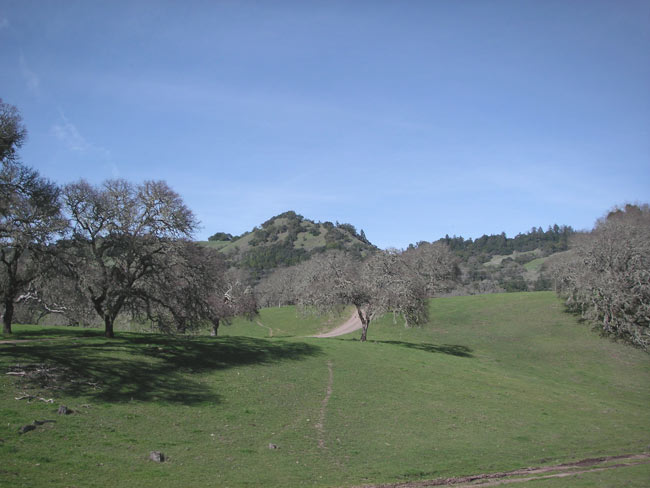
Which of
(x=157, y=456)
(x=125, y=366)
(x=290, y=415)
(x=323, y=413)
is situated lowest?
(x=323, y=413)

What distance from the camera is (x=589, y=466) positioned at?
19.8 metres

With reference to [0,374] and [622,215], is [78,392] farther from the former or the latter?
[622,215]

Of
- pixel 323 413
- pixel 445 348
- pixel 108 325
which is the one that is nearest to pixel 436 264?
pixel 445 348

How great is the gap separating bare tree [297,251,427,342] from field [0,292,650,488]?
195 inches

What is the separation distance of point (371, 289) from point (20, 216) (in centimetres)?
3320

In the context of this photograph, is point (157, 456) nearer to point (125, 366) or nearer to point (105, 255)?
point (125, 366)

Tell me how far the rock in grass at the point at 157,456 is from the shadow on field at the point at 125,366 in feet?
18.7

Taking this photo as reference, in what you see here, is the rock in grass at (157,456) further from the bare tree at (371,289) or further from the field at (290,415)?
the bare tree at (371,289)

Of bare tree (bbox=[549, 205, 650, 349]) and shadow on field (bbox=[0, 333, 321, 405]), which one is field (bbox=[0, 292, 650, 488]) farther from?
bare tree (bbox=[549, 205, 650, 349])

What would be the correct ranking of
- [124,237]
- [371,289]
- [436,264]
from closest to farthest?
[124,237] < [371,289] < [436,264]

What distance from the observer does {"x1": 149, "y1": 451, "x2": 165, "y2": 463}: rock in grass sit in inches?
607

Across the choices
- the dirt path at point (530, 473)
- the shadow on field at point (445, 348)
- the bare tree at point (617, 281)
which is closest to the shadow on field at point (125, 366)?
the dirt path at point (530, 473)

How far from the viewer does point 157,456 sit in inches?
612

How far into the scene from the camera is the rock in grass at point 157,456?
50.6 ft
